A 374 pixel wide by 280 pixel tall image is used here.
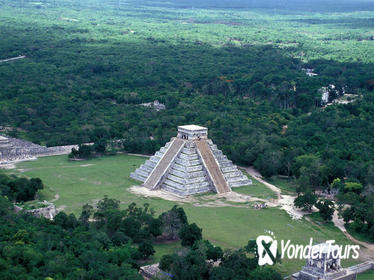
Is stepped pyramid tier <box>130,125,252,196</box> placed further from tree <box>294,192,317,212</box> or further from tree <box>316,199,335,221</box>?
tree <box>316,199,335,221</box>

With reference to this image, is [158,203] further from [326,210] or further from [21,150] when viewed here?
[21,150]

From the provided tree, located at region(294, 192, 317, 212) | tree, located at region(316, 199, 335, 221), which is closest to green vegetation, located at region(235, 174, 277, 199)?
tree, located at region(294, 192, 317, 212)

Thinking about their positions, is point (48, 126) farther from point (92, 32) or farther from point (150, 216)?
point (92, 32)

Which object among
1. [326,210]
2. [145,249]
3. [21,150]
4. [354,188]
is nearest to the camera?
[145,249]

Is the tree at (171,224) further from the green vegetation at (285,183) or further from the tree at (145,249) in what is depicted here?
the green vegetation at (285,183)

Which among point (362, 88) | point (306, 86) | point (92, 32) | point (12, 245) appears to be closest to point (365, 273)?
point (12, 245)

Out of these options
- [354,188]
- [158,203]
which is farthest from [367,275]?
[158,203]
